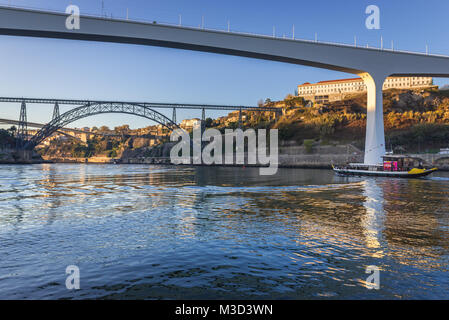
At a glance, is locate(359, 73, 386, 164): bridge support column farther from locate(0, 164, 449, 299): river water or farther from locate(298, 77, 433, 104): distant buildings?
locate(298, 77, 433, 104): distant buildings

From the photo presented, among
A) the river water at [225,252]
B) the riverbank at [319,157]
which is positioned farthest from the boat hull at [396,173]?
the river water at [225,252]

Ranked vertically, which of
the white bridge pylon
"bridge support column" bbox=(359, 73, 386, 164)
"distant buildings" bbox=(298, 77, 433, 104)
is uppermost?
"distant buildings" bbox=(298, 77, 433, 104)

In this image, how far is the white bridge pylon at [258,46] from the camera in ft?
109

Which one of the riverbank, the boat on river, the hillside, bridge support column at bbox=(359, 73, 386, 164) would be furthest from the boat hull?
the hillside

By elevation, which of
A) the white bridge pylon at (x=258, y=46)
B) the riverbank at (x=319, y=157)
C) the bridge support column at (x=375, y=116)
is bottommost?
the riverbank at (x=319, y=157)

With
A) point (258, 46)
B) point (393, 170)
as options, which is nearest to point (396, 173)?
point (393, 170)

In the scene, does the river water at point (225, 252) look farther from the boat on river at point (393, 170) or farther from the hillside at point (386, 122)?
the hillside at point (386, 122)

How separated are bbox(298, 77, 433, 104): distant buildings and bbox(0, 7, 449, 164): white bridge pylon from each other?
105 m

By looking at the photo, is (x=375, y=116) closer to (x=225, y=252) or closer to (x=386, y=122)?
(x=225, y=252)

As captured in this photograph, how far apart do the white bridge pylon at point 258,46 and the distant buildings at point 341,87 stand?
105351 mm

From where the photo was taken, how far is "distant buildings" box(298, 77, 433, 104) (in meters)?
139
